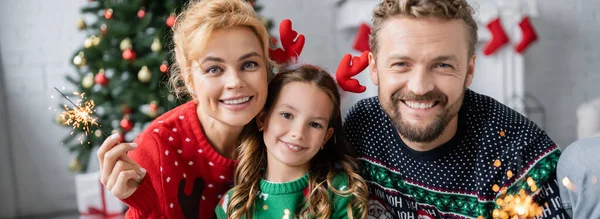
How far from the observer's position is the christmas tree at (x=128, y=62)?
8.47 ft

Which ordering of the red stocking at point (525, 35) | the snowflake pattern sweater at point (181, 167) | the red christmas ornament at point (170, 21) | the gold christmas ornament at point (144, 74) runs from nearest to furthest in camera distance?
the snowflake pattern sweater at point (181, 167), the red christmas ornament at point (170, 21), the gold christmas ornament at point (144, 74), the red stocking at point (525, 35)

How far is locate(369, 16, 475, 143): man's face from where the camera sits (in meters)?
1.29

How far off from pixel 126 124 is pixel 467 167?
1.81 meters

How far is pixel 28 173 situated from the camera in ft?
11.6

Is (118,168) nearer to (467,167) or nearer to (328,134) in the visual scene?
(328,134)

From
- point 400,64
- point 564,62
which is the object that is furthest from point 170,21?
point 564,62

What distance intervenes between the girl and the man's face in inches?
14.1

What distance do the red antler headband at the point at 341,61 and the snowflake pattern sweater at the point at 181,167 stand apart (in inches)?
12.9

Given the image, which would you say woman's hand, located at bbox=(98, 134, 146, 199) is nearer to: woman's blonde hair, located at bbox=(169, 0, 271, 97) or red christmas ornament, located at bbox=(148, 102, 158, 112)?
woman's blonde hair, located at bbox=(169, 0, 271, 97)

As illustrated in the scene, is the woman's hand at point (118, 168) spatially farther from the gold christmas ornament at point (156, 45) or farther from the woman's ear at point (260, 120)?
the gold christmas ornament at point (156, 45)

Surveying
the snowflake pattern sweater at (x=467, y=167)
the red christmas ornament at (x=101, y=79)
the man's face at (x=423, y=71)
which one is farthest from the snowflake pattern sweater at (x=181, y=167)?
the red christmas ornament at (x=101, y=79)

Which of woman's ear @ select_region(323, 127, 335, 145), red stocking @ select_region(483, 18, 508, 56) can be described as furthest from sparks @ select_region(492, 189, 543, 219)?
red stocking @ select_region(483, 18, 508, 56)

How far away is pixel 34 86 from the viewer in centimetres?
347

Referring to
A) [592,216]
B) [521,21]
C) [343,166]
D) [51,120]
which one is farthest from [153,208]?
[521,21]
